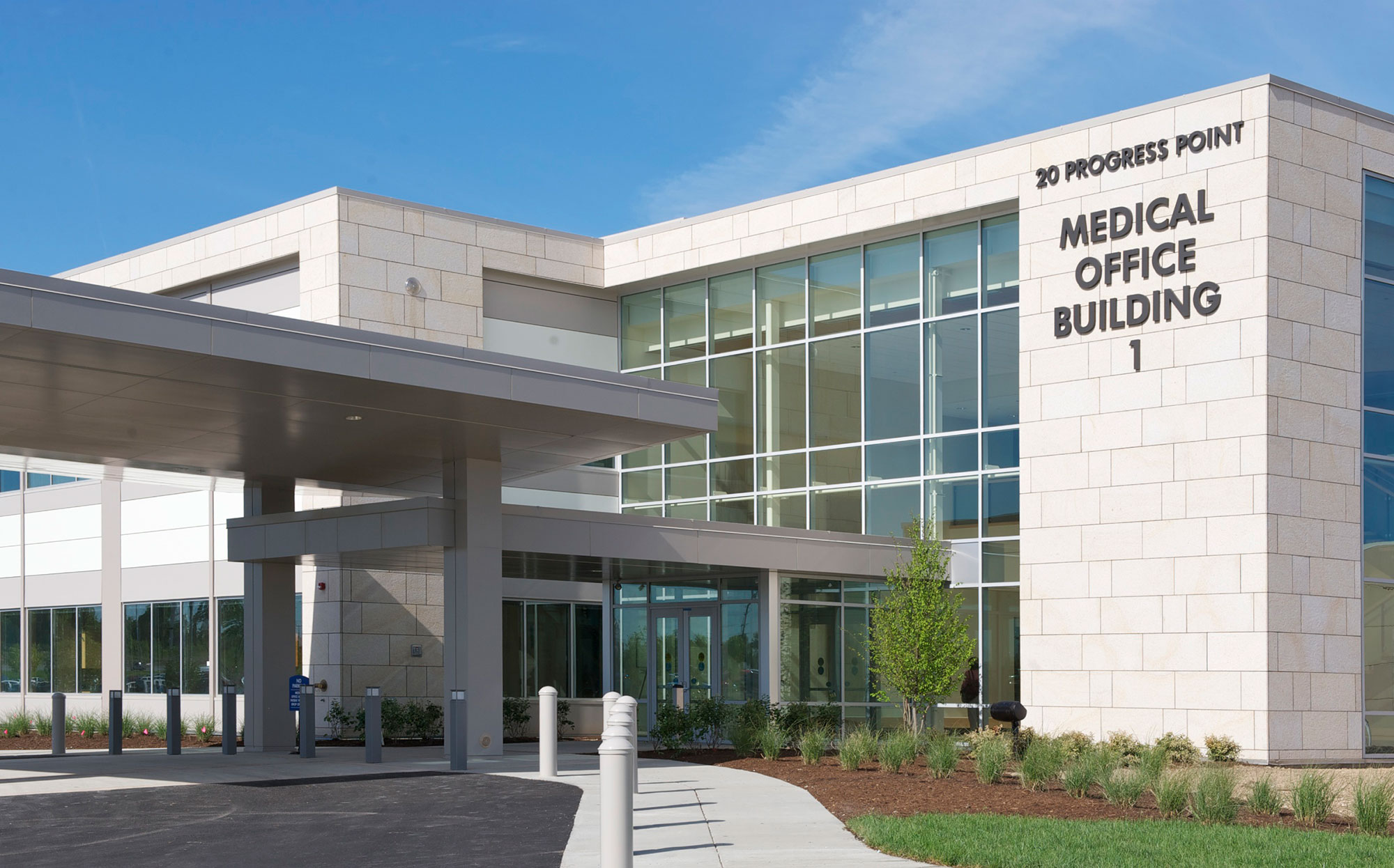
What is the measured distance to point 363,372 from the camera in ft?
56.5

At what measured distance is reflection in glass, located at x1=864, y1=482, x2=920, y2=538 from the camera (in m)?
27.4

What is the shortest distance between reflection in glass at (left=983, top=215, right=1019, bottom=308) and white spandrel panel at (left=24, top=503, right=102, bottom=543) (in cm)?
2071

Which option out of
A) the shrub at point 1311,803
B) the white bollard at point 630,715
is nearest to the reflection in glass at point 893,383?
the shrub at point 1311,803

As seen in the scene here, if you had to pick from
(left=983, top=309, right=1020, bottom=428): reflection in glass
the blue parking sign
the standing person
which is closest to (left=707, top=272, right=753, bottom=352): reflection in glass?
(left=983, top=309, right=1020, bottom=428): reflection in glass

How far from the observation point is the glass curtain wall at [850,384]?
87.1 feet

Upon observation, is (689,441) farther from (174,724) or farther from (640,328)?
(174,724)

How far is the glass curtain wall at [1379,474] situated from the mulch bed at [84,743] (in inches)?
767

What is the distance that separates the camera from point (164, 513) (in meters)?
32.6

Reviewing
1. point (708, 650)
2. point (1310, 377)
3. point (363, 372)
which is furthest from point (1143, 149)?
point (363, 372)

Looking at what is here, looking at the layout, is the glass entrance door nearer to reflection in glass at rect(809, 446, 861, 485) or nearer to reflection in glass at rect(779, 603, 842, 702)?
reflection in glass at rect(779, 603, 842, 702)

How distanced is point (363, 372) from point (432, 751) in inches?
359

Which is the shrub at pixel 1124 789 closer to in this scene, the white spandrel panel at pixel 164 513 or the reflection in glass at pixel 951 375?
the reflection in glass at pixel 951 375

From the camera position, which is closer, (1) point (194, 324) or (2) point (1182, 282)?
(1) point (194, 324)

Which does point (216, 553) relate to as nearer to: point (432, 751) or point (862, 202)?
point (432, 751)
